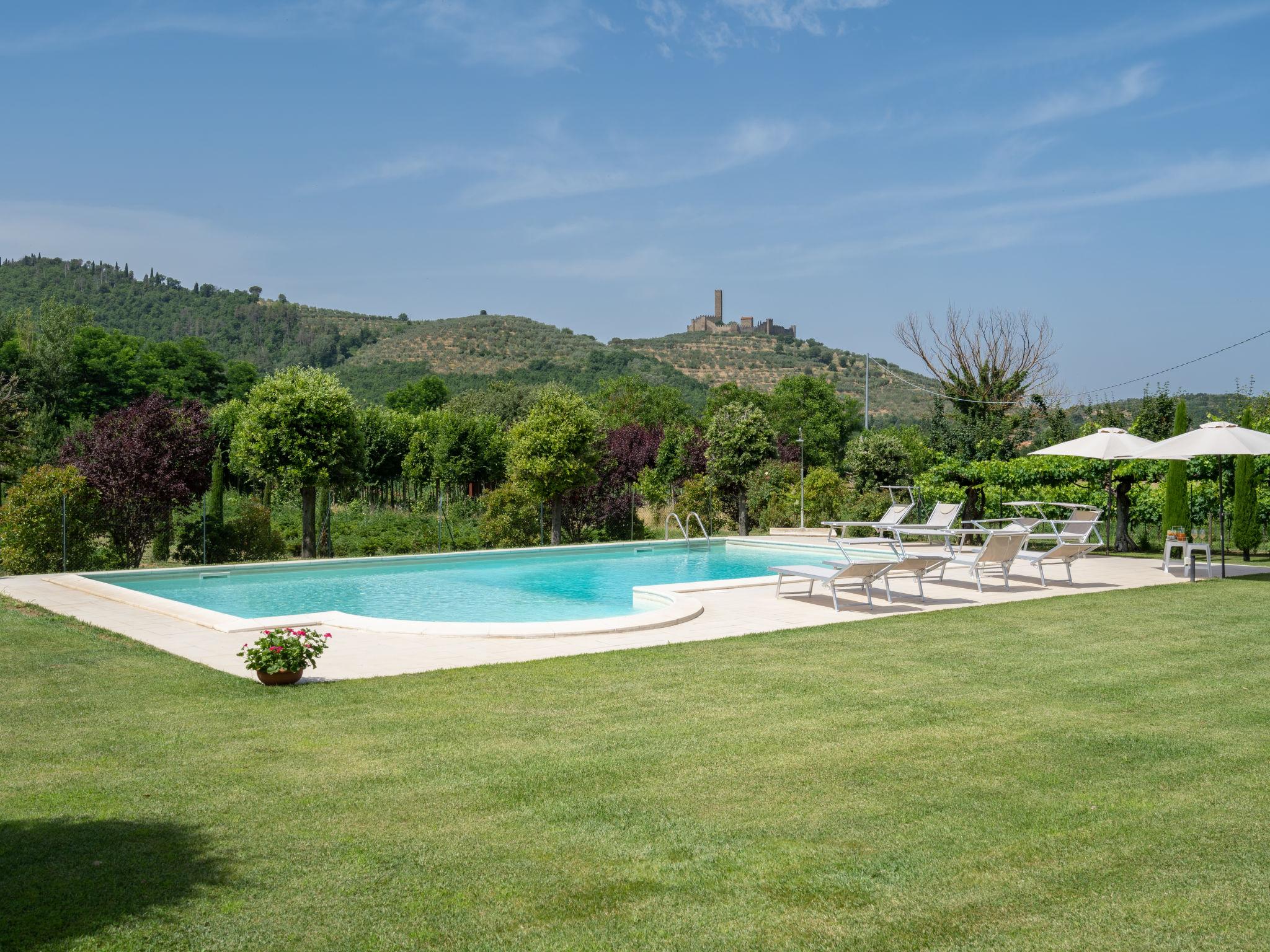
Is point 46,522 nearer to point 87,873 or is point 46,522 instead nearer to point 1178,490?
point 87,873

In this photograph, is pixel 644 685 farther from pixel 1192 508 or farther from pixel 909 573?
pixel 1192 508

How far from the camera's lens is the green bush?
13.9 m

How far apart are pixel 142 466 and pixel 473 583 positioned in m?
5.66

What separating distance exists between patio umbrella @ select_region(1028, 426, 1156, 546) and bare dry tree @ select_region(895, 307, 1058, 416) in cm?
1812

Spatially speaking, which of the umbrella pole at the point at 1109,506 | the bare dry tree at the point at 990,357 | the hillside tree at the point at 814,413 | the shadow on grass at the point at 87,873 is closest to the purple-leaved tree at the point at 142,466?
the shadow on grass at the point at 87,873

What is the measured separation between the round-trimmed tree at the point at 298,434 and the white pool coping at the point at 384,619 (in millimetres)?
1570

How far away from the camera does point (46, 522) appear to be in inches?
560

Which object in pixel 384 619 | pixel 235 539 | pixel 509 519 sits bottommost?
pixel 384 619

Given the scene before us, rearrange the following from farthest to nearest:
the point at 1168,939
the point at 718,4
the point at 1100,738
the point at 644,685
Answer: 1. the point at 718,4
2. the point at 644,685
3. the point at 1100,738
4. the point at 1168,939

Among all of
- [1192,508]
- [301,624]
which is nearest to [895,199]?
[1192,508]

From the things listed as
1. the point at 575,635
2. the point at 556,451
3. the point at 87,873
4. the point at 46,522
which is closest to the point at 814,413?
the point at 556,451

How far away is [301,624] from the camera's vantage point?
8906 mm

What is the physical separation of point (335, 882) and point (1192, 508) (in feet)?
54.4

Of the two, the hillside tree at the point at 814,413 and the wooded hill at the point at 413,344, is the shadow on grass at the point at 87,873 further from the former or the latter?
the wooded hill at the point at 413,344
